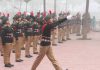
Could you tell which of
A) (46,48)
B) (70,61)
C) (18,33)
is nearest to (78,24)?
(70,61)

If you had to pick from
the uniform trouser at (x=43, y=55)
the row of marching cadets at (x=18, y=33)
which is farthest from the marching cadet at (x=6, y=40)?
the uniform trouser at (x=43, y=55)

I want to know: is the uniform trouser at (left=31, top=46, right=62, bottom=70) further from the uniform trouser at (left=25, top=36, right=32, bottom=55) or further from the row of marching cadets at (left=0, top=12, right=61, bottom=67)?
the uniform trouser at (left=25, top=36, right=32, bottom=55)

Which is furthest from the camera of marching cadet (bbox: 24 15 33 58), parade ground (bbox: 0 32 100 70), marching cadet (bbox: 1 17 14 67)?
marching cadet (bbox: 24 15 33 58)

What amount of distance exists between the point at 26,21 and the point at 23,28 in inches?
13.2

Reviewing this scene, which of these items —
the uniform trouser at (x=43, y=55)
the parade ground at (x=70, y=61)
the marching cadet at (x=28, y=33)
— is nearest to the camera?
the uniform trouser at (x=43, y=55)

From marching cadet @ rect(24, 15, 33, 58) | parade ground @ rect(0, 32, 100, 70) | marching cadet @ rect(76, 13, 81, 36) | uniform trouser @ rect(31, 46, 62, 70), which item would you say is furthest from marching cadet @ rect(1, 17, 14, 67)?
marching cadet @ rect(76, 13, 81, 36)

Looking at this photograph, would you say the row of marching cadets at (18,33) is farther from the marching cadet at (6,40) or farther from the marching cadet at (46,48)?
the marching cadet at (46,48)

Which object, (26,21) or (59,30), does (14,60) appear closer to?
(26,21)

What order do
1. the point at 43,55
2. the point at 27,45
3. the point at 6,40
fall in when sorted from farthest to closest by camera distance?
the point at 27,45, the point at 6,40, the point at 43,55

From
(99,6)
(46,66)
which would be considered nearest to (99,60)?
(46,66)

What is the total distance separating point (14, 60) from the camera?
13.6m

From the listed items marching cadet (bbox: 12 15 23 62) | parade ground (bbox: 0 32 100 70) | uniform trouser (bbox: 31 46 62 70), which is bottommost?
parade ground (bbox: 0 32 100 70)

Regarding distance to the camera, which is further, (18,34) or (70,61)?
(70,61)

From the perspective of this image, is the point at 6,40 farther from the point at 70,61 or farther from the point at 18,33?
the point at 70,61
